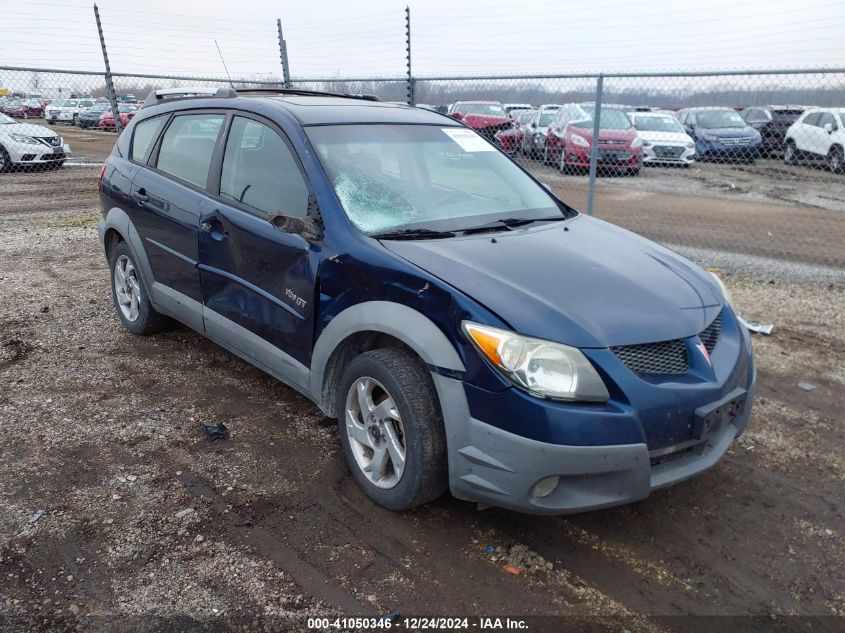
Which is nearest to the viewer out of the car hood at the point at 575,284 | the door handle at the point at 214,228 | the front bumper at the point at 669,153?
the car hood at the point at 575,284

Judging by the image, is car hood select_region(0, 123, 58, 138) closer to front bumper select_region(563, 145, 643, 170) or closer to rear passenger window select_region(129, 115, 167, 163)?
front bumper select_region(563, 145, 643, 170)

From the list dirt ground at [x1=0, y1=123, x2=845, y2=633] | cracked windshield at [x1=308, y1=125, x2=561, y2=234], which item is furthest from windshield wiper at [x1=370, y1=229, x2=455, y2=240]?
dirt ground at [x1=0, y1=123, x2=845, y2=633]

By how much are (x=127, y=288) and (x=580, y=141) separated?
9.53m

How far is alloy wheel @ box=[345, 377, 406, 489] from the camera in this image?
9.59ft

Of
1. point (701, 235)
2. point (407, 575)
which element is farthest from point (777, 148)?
point (407, 575)

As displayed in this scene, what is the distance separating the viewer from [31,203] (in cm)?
1140

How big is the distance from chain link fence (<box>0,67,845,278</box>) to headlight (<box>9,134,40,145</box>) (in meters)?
0.04

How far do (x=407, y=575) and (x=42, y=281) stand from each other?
18.4 feet

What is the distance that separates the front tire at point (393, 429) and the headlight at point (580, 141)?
10.3m

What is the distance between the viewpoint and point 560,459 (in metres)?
2.48

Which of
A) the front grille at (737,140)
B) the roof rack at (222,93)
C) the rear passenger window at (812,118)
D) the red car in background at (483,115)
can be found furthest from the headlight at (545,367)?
the front grille at (737,140)

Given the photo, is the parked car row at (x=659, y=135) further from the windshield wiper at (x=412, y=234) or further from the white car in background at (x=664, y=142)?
the windshield wiper at (x=412, y=234)

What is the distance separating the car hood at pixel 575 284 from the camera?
263 cm

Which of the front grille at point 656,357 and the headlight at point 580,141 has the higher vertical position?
the front grille at point 656,357
